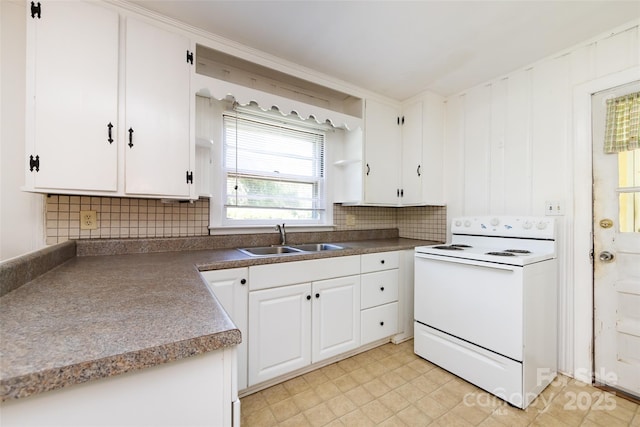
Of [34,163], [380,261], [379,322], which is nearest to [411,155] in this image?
[380,261]

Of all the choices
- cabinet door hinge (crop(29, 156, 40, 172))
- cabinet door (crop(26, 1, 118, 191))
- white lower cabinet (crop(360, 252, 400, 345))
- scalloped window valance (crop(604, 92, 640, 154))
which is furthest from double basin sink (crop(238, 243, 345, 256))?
scalloped window valance (crop(604, 92, 640, 154))

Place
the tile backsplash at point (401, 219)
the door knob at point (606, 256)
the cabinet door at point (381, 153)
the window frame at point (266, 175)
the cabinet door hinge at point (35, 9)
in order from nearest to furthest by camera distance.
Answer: the cabinet door hinge at point (35, 9) < the door knob at point (606, 256) < the window frame at point (266, 175) < the cabinet door at point (381, 153) < the tile backsplash at point (401, 219)

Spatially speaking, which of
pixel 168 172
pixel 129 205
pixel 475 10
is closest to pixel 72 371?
pixel 168 172

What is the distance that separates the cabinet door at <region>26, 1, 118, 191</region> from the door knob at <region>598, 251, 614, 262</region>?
304 centimetres

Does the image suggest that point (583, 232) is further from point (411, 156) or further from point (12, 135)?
point (12, 135)

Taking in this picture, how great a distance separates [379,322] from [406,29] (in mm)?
2133

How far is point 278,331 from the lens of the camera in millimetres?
1730

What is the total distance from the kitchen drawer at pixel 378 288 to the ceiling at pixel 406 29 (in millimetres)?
1684

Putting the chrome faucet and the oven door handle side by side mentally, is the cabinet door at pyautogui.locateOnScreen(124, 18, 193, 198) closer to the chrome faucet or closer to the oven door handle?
the chrome faucet

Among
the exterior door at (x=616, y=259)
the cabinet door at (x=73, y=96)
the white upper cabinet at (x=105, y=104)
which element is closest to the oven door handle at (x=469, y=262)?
the exterior door at (x=616, y=259)

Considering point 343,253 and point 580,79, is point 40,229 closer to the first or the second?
point 343,253

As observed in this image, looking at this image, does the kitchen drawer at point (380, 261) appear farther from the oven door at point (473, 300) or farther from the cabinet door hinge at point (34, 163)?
the cabinet door hinge at point (34, 163)

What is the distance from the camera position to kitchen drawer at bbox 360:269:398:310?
6.97 ft

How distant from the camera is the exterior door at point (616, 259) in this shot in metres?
1.65
